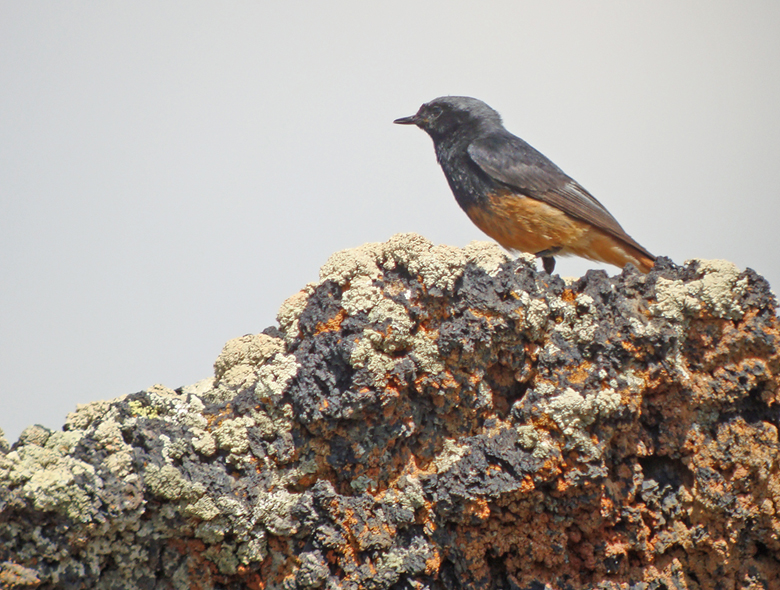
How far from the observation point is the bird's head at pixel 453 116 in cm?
695

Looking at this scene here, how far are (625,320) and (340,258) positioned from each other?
4.58 feet

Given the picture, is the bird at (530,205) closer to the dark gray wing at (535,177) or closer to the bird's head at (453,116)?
the dark gray wing at (535,177)

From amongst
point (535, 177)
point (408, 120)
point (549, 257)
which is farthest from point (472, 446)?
point (408, 120)

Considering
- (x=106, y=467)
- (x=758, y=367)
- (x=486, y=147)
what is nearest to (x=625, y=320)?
(x=758, y=367)

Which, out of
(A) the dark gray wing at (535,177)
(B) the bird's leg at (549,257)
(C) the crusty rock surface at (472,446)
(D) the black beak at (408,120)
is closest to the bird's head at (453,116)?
(D) the black beak at (408,120)

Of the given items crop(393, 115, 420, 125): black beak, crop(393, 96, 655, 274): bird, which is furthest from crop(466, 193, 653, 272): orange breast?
crop(393, 115, 420, 125): black beak

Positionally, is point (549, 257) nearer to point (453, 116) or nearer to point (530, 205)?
point (530, 205)

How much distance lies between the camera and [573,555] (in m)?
2.94

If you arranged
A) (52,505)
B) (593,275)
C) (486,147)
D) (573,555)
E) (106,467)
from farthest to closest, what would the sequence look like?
(486,147)
(593,275)
(573,555)
(106,467)
(52,505)

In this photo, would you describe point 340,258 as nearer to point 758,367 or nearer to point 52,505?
point 52,505

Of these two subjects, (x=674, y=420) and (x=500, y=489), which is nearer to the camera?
(x=500, y=489)

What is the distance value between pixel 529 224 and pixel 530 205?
178mm

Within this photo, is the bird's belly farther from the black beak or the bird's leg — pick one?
the black beak

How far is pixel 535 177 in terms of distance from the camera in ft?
20.3
